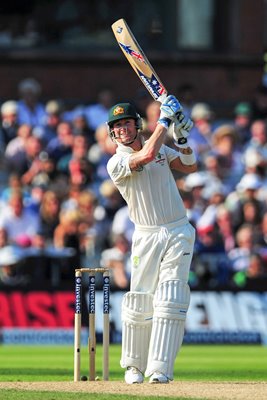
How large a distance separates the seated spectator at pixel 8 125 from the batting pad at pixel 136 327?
8.50 m

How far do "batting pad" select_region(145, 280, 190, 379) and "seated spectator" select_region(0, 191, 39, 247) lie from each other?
6.84 metres

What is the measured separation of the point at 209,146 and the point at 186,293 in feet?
29.2

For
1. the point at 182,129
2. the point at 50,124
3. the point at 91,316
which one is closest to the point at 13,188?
the point at 50,124

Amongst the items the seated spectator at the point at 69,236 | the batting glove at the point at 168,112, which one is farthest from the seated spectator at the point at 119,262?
the batting glove at the point at 168,112

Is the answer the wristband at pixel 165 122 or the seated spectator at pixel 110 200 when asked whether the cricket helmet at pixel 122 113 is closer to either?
the wristband at pixel 165 122

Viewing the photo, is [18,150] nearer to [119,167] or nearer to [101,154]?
[101,154]

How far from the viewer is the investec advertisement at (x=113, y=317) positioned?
15.8 m

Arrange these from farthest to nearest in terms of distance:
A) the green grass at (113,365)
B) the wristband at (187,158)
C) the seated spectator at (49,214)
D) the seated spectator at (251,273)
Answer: the seated spectator at (49,214) < the seated spectator at (251,273) < the green grass at (113,365) < the wristband at (187,158)

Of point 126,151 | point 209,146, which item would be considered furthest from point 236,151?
point 126,151

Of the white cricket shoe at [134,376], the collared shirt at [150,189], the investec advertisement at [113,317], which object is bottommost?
the white cricket shoe at [134,376]

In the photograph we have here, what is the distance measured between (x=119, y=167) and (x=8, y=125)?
8.59 metres

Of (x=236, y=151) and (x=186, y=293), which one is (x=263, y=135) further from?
(x=186, y=293)

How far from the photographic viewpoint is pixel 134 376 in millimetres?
9500

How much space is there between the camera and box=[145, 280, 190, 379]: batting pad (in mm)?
9305
